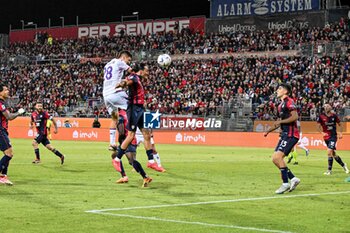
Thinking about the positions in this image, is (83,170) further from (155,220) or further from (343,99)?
(343,99)

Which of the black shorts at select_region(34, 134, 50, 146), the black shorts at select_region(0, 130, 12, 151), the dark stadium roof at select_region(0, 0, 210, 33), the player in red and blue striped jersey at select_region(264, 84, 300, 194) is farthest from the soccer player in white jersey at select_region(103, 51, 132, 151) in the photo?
the dark stadium roof at select_region(0, 0, 210, 33)

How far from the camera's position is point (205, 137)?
46.9m

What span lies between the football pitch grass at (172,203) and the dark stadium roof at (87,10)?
5954 cm

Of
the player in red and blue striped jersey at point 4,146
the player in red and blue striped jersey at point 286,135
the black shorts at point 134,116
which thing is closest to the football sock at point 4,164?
the player in red and blue striped jersey at point 4,146

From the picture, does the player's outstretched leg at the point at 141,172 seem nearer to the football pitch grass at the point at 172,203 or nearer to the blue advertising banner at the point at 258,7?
the football pitch grass at the point at 172,203

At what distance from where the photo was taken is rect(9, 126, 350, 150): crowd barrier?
137 ft

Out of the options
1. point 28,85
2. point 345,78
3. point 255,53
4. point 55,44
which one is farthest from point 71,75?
point 345,78

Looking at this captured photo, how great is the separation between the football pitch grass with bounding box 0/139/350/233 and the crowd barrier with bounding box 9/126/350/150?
67.6 feet

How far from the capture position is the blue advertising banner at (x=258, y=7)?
62312mm

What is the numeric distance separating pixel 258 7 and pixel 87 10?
26.4m

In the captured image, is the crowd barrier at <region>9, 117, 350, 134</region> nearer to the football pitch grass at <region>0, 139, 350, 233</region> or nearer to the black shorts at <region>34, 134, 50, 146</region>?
the black shorts at <region>34, 134, 50, 146</region>

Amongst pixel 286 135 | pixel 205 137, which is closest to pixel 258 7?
pixel 205 137

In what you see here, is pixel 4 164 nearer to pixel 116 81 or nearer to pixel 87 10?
pixel 116 81

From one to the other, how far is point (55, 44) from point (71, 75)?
421 inches
